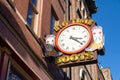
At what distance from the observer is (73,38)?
11.1 m

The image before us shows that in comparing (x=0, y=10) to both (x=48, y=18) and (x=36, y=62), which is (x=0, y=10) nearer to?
(x=36, y=62)

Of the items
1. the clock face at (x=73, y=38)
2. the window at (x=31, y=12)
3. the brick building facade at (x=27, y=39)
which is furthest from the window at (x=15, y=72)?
the window at (x=31, y=12)

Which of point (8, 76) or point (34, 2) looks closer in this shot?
point (8, 76)

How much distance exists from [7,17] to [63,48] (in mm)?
2633

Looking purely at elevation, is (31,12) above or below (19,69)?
above

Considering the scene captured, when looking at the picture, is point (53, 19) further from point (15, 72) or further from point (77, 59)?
point (15, 72)

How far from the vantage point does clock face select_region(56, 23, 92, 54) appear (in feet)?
35.0

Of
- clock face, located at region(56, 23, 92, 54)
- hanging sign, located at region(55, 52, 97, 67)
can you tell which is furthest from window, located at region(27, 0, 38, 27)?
hanging sign, located at region(55, 52, 97, 67)

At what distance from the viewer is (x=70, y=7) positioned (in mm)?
19016

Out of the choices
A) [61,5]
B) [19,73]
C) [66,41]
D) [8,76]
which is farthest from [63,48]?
[61,5]

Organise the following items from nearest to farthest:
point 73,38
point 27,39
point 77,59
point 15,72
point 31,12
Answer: point 15,72
point 27,39
point 77,59
point 73,38
point 31,12

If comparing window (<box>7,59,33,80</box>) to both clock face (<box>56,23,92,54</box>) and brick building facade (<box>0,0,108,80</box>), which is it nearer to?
brick building facade (<box>0,0,108,80</box>)

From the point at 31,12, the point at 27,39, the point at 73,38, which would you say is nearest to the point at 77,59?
the point at 73,38

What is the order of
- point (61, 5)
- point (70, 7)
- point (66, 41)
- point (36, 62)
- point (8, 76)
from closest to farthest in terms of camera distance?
point (8, 76)
point (36, 62)
point (66, 41)
point (61, 5)
point (70, 7)
